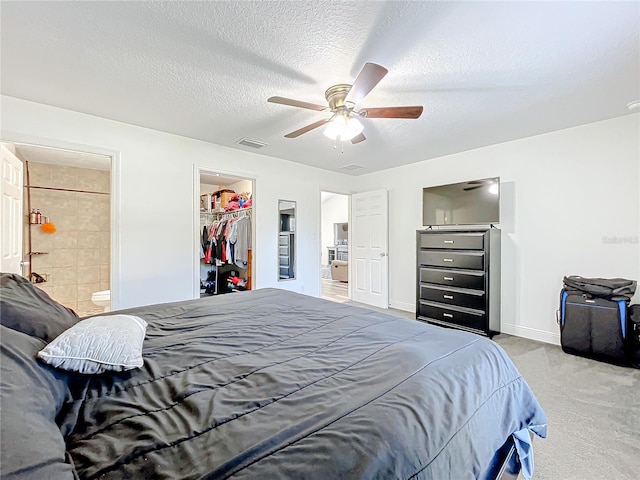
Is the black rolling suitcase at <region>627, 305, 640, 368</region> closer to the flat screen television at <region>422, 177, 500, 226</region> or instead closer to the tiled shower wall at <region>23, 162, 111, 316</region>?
the flat screen television at <region>422, 177, 500, 226</region>

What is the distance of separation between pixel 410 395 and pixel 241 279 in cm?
513

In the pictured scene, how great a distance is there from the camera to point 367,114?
225 centimetres

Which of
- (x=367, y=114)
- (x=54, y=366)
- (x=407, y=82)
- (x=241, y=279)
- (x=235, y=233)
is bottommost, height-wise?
(x=241, y=279)

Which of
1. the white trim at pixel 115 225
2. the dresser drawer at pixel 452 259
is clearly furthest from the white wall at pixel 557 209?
the white trim at pixel 115 225

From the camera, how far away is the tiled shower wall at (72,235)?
177 inches

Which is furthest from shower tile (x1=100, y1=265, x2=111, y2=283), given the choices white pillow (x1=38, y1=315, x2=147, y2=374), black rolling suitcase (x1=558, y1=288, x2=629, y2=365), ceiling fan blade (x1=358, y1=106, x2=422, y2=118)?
black rolling suitcase (x1=558, y1=288, x2=629, y2=365)

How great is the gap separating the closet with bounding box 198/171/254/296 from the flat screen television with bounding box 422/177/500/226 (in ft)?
9.02

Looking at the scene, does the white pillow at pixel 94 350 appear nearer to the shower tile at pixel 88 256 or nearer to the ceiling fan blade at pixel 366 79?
the ceiling fan blade at pixel 366 79

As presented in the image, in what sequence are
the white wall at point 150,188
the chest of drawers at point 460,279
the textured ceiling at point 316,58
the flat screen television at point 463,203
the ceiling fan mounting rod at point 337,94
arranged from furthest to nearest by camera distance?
the flat screen television at point 463,203 → the chest of drawers at point 460,279 → the white wall at point 150,188 → the ceiling fan mounting rod at point 337,94 → the textured ceiling at point 316,58

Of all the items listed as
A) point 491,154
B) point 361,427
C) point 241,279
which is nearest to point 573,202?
point 491,154

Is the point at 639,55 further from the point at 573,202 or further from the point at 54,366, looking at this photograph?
the point at 54,366

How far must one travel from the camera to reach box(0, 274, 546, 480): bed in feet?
2.10

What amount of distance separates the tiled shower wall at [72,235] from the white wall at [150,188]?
2.34 meters

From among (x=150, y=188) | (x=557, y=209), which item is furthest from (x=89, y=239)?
(x=557, y=209)
